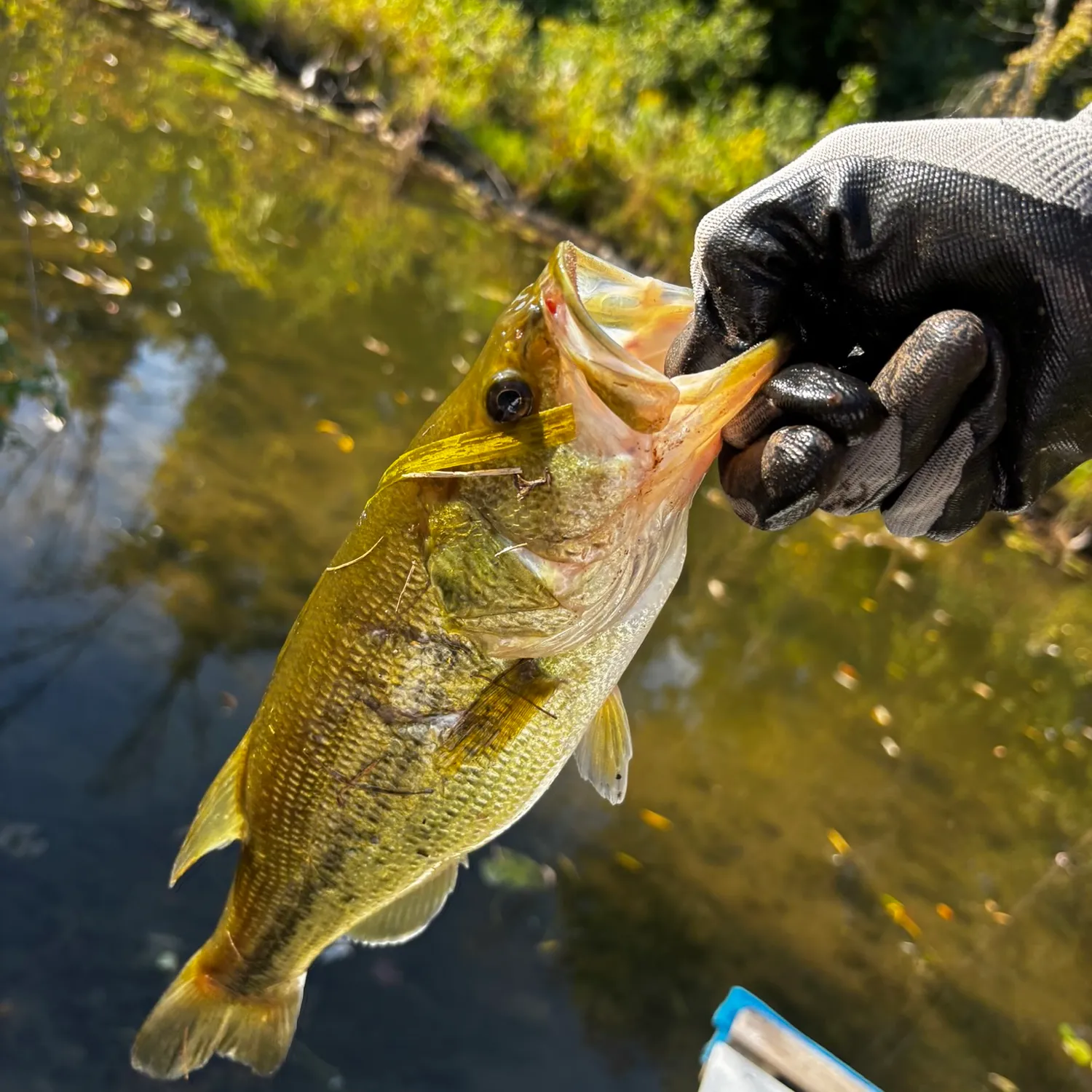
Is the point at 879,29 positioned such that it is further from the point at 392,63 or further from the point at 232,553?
the point at 232,553

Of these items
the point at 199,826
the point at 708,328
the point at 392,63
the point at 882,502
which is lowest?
the point at 392,63

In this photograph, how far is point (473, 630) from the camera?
1650mm

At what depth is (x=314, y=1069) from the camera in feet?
9.41

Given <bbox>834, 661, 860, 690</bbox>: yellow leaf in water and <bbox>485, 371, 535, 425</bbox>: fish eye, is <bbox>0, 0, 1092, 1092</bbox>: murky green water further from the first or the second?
<bbox>485, 371, 535, 425</bbox>: fish eye

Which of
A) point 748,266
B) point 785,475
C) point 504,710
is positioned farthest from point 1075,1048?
point 748,266

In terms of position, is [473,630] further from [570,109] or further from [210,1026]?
[570,109]

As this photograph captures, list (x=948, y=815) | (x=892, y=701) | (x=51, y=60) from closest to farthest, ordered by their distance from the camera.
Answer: (x=948, y=815) → (x=892, y=701) → (x=51, y=60)

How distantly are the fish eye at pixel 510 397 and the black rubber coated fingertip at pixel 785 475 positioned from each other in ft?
1.28

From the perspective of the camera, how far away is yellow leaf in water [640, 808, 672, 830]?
4035mm

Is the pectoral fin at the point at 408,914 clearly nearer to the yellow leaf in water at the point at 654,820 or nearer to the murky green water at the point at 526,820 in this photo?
the murky green water at the point at 526,820

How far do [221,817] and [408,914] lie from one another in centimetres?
51

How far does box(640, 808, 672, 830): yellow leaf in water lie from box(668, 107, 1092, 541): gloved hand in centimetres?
272

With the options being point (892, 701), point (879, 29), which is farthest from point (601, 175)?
point (879, 29)

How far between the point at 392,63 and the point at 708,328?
1683 centimetres
